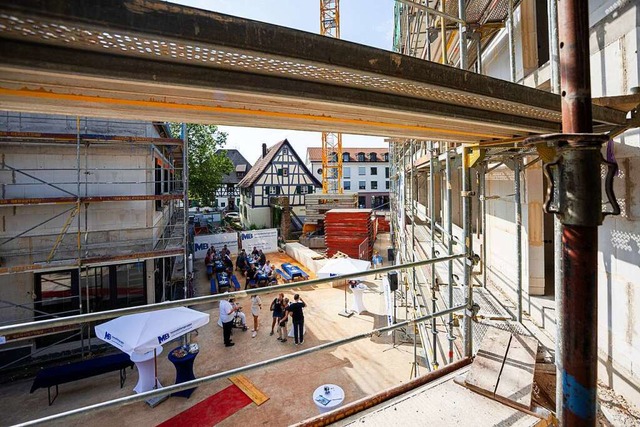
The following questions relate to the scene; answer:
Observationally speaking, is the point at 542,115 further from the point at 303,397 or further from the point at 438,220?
the point at 438,220

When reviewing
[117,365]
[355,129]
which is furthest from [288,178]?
[355,129]

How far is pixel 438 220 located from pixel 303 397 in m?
10.4

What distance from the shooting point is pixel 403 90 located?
1.58 metres

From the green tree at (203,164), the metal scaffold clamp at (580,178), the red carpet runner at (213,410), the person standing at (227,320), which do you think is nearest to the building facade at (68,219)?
the person standing at (227,320)

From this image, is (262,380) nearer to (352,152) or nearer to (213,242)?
(213,242)

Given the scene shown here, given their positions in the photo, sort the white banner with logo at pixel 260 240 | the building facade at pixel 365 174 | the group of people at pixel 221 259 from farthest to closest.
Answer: the building facade at pixel 365 174
the white banner with logo at pixel 260 240
the group of people at pixel 221 259

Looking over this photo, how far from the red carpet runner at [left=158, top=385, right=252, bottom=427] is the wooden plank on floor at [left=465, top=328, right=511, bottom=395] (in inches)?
206

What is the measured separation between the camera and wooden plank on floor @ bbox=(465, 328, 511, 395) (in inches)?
83.7

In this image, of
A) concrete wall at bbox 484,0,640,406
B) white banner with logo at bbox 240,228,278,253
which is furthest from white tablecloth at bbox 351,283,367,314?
white banner with logo at bbox 240,228,278,253

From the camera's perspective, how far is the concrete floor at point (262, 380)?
19.4ft

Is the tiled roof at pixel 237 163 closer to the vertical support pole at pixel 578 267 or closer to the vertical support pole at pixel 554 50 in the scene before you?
the vertical support pole at pixel 554 50

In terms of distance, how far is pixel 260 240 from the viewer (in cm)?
2061

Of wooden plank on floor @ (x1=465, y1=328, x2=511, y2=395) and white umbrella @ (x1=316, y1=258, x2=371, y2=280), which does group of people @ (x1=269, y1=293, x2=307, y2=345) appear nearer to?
white umbrella @ (x1=316, y1=258, x2=371, y2=280)

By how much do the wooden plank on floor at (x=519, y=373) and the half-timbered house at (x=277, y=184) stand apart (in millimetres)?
26605
